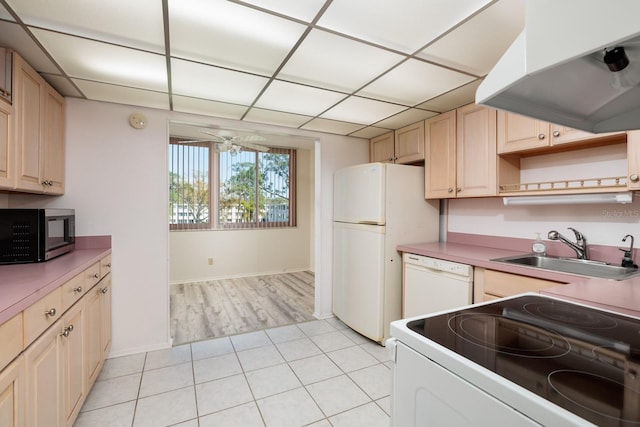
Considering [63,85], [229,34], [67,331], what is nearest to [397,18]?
[229,34]

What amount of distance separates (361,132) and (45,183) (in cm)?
281

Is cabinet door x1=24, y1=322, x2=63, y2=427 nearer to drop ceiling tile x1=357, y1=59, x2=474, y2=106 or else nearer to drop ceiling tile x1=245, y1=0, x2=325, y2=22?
drop ceiling tile x1=245, y1=0, x2=325, y2=22

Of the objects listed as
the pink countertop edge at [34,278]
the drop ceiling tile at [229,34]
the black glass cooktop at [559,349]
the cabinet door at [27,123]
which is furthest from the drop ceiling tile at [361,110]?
the pink countertop edge at [34,278]

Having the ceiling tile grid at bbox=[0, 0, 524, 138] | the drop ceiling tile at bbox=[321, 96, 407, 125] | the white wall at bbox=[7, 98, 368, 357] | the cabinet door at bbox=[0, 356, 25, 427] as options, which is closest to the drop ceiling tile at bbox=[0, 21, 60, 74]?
the ceiling tile grid at bbox=[0, 0, 524, 138]

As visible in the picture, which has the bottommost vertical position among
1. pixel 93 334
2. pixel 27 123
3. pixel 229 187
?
pixel 93 334

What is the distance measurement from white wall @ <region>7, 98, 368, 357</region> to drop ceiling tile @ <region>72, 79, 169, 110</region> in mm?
96

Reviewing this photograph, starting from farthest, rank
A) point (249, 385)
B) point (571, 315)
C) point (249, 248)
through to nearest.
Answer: point (249, 248), point (249, 385), point (571, 315)

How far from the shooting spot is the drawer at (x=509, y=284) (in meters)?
1.69

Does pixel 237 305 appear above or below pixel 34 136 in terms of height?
below

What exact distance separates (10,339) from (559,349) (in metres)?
1.67

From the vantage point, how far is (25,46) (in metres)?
1.62

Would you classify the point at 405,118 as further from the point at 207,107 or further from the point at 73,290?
the point at 73,290

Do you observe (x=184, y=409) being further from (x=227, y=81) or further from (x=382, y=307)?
(x=227, y=81)

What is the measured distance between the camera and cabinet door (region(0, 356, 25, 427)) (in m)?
0.96
